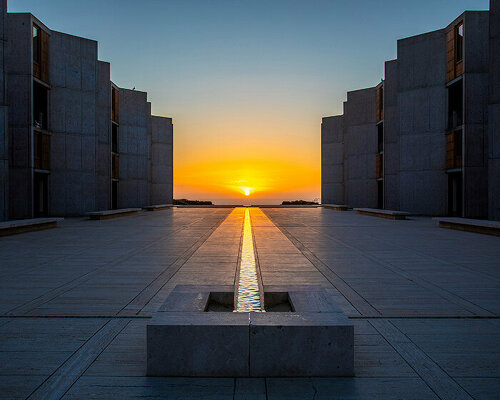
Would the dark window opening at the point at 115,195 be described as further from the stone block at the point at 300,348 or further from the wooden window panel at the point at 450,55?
the stone block at the point at 300,348

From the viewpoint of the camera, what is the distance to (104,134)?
2891 cm

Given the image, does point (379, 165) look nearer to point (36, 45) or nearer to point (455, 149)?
point (455, 149)

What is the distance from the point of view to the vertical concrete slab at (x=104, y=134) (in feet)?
93.4

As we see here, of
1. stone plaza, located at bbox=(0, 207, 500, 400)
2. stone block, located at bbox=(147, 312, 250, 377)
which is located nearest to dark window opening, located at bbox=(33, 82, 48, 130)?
stone plaza, located at bbox=(0, 207, 500, 400)

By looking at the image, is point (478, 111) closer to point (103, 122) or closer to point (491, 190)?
point (491, 190)

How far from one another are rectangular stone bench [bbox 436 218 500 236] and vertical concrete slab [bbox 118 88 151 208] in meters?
26.7

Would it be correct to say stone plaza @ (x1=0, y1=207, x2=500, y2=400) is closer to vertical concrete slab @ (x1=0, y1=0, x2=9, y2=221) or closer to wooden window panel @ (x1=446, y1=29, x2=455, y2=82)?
vertical concrete slab @ (x1=0, y1=0, x2=9, y2=221)

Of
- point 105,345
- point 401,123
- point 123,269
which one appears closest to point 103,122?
point 401,123

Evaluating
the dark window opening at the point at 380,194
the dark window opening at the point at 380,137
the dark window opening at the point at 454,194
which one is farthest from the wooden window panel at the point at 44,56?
the dark window opening at the point at 380,194

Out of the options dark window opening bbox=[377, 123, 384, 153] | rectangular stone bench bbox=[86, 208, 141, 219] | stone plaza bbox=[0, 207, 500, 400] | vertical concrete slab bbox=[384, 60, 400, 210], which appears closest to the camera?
stone plaza bbox=[0, 207, 500, 400]

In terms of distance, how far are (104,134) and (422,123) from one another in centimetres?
2345

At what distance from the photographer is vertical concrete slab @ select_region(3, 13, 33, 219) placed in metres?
20.6

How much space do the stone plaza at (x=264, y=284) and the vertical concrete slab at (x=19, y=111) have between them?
12228 mm

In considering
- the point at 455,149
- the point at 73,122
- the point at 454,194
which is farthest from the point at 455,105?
the point at 73,122
